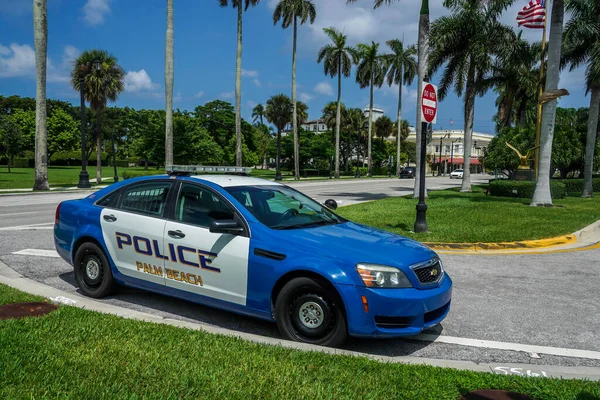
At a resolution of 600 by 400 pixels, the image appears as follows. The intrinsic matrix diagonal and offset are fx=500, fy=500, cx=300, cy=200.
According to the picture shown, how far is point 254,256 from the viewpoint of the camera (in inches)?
183

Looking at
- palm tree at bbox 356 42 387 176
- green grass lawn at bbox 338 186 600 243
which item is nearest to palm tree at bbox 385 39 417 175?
palm tree at bbox 356 42 387 176

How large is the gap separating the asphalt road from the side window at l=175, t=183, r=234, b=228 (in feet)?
3.53

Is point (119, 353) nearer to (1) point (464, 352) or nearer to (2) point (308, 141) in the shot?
(1) point (464, 352)

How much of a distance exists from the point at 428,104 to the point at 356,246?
7.09 meters

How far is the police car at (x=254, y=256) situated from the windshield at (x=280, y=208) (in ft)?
0.05

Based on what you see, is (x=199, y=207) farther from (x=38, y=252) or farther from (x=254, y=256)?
(x=38, y=252)

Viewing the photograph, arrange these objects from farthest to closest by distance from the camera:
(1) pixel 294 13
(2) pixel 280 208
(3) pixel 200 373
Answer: (1) pixel 294 13
(2) pixel 280 208
(3) pixel 200 373

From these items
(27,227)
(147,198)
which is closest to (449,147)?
(27,227)

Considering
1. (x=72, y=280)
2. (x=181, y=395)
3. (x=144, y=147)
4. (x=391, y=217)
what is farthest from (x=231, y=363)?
(x=144, y=147)

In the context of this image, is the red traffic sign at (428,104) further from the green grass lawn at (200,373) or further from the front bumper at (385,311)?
the green grass lawn at (200,373)

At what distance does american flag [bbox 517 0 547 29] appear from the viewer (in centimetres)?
2178

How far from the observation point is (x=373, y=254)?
4379 mm

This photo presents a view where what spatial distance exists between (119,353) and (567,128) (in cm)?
3821

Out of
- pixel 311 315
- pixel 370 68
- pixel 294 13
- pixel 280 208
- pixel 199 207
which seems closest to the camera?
pixel 311 315
